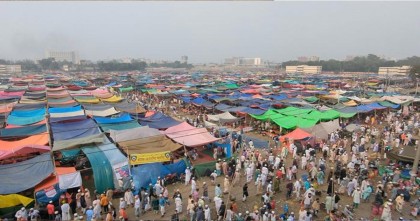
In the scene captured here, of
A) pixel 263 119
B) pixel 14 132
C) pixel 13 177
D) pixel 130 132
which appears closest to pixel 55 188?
pixel 13 177

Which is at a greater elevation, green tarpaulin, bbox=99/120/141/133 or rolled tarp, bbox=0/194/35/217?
green tarpaulin, bbox=99/120/141/133

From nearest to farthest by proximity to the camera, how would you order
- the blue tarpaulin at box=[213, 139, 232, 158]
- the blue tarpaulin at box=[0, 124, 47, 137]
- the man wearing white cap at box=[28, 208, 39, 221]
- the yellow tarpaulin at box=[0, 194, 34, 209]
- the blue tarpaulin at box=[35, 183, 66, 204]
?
the man wearing white cap at box=[28, 208, 39, 221], the yellow tarpaulin at box=[0, 194, 34, 209], the blue tarpaulin at box=[35, 183, 66, 204], the blue tarpaulin at box=[213, 139, 232, 158], the blue tarpaulin at box=[0, 124, 47, 137]

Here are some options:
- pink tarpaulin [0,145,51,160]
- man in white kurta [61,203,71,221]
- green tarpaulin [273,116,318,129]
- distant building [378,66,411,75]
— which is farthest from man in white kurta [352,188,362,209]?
distant building [378,66,411,75]

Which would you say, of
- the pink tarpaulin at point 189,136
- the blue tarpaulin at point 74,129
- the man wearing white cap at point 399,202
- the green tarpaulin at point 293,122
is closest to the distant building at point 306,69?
the green tarpaulin at point 293,122

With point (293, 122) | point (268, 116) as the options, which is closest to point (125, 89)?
point (268, 116)

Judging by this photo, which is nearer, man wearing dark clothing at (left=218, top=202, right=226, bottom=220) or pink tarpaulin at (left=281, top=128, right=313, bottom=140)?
man wearing dark clothing at (left=218, top=202, right=226, bottom=220)

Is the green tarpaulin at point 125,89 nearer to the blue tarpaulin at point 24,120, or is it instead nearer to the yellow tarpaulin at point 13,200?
the blue tarpaulin at point 24,120

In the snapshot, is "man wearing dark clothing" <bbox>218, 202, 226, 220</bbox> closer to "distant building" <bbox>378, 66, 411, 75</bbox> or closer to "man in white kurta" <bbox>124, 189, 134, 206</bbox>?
"man in white kurta" <bbox>124, 189, 134, 206</bbox>

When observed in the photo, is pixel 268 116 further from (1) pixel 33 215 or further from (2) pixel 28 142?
(1) pixel 33 215
